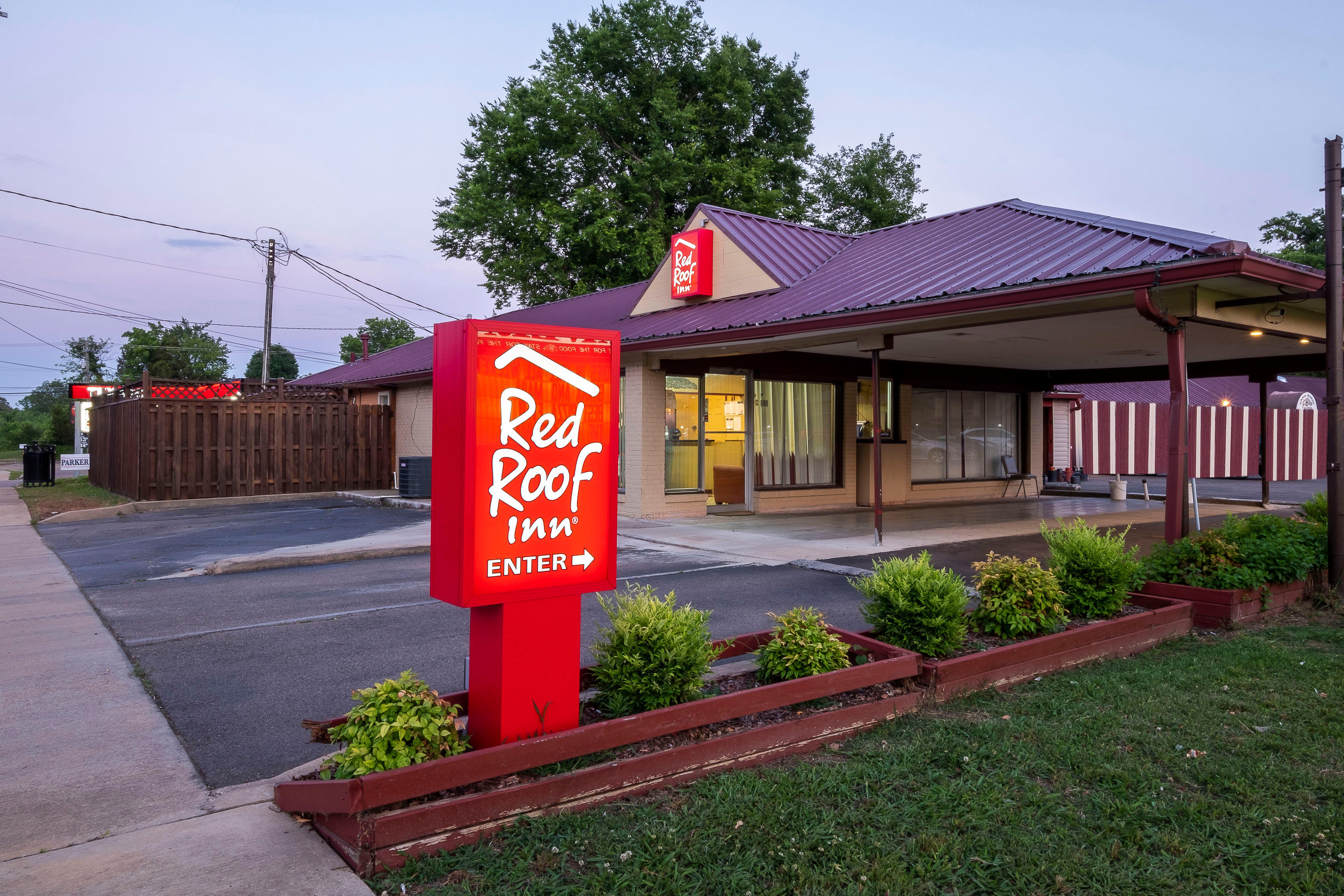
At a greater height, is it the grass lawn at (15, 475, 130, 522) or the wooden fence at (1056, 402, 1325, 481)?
the wooden fence at (1056, 402, 1325, 481)

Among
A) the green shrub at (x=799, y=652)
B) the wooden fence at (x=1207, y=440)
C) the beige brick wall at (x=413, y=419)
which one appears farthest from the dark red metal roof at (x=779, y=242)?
the wooden fence at (x=1207, y=440)

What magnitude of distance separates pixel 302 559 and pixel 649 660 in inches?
301

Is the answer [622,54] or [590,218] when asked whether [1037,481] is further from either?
[622,54]

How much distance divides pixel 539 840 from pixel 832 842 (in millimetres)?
1082

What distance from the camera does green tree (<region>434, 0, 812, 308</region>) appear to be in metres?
30.6

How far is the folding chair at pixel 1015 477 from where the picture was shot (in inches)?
810

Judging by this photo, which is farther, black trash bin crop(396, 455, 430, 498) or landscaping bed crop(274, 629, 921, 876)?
black trash bin crop(396, 455, 430, 498)

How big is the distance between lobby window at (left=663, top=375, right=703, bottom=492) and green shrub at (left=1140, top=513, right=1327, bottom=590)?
888 cm

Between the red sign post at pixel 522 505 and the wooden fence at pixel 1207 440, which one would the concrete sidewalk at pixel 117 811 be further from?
the wooden fence at pixel 1207 440

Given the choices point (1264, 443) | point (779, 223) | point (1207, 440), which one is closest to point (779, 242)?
point (779, 223)

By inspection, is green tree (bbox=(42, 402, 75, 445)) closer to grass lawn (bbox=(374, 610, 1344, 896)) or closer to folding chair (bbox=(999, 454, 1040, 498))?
folding chair (bbox=(999, 454, 1040, 498))

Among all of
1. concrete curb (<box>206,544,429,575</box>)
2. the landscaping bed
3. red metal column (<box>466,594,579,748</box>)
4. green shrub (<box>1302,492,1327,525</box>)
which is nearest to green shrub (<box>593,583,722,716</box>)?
the landscaping bed

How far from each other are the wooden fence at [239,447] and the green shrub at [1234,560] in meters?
18.5

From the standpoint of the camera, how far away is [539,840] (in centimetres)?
332
